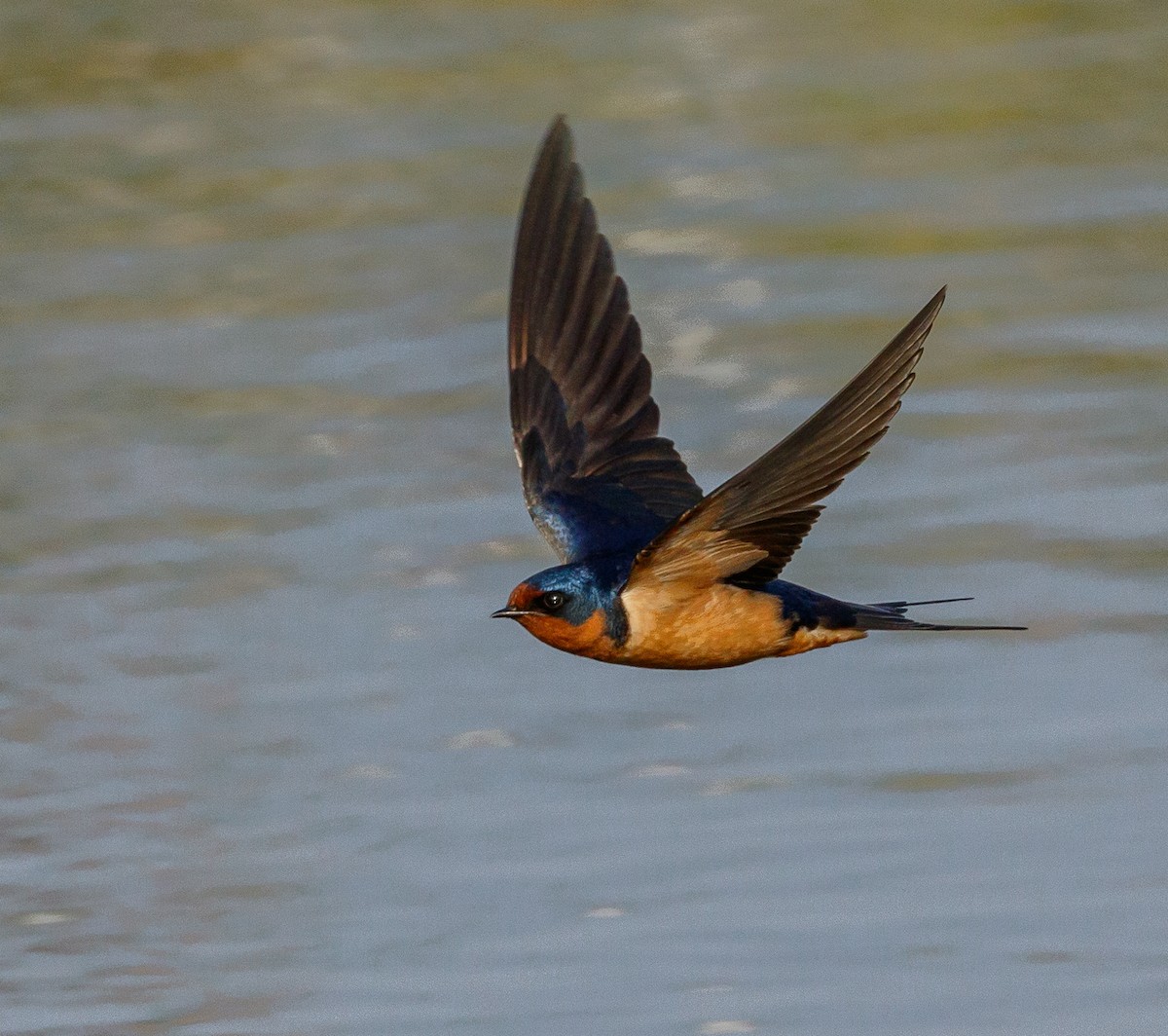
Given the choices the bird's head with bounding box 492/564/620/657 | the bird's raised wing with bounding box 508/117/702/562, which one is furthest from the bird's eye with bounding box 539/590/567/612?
the bird's raised wing with bounding box 508/117/702/562

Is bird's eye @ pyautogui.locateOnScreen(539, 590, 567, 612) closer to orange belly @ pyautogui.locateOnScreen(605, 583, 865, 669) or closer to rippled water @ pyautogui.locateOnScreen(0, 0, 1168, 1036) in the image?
orange belly @ pyautogui.locateOnScreen(605, 583, 865, 669)

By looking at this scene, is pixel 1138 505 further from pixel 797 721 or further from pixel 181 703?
pixel 181 703

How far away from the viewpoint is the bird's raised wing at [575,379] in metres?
4.70

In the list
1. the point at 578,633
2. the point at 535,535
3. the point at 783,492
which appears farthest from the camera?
the point at 535,535

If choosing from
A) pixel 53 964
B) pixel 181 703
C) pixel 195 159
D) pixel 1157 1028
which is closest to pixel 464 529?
pixel 181 703

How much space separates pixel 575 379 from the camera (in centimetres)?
491

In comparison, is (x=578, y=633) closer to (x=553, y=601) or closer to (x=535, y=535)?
(x=553, y=601)

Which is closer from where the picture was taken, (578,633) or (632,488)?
(578,633)

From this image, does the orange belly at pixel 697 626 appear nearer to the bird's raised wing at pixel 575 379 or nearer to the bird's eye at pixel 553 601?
the bird's eye at pixel 553 601

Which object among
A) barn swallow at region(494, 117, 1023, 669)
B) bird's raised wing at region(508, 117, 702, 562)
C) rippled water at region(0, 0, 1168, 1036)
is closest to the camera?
barn swallow at region(494, 117, 1023, 669)

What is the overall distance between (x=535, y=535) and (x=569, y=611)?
2.97m

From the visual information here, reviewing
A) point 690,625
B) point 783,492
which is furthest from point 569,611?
point 783,492

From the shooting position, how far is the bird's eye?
403 cm

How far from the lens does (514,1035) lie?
4.87 meters
